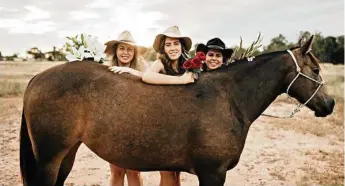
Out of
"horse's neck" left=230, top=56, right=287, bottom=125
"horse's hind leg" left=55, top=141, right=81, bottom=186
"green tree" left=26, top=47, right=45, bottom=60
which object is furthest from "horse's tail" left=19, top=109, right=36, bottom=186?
"green tree" left=26, top=47, right=45, bottom=60

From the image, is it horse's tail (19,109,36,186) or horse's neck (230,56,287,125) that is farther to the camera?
horse's tail (19,109,36,186)

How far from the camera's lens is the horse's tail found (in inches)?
152

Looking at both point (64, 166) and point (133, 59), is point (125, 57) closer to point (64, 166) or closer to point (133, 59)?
point (133, 59)

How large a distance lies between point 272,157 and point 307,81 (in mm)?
5558

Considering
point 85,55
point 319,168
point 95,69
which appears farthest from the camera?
point 319,168

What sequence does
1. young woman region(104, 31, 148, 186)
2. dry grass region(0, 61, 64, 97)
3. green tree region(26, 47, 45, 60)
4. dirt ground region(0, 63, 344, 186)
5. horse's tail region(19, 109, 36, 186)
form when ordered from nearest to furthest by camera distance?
horse's tail region(19, 109, 36, 186)
young woman region(104, 31, 148, 186)
dirt ground region(0, 63, 344, 186)
dry grass region(0, 61, 64, 97)
green tree region(26, 47, 45, 60)

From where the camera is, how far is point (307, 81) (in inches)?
143

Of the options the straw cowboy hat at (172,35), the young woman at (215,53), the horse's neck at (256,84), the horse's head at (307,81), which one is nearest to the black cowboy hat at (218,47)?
the young woman at (215,53)

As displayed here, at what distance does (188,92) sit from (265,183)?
416 cm

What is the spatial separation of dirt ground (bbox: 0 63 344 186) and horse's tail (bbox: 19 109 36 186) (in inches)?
109

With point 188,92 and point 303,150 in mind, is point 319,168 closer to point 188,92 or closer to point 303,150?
point 303,150

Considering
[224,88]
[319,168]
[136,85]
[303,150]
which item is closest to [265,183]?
[319,168]

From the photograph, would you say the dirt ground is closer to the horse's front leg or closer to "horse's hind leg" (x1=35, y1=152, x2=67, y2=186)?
the horse's front leg

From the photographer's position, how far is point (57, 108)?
3449mm
